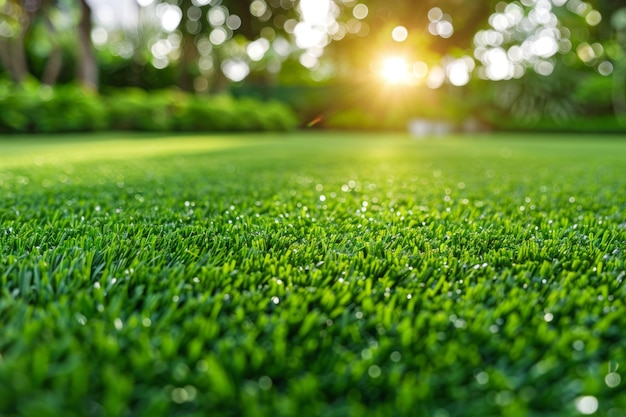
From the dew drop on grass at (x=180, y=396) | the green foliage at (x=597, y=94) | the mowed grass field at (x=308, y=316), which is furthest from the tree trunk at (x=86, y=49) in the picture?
the green foliage at (x=597, y=94)

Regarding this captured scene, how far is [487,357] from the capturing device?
29.5 inches

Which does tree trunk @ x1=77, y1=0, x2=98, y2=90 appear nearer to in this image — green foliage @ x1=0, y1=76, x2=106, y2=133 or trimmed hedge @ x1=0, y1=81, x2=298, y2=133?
trimmed hedge @ x1=0, y1=81, x2=298, y2=133

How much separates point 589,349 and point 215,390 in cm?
57

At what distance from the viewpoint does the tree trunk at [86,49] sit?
1506 centimetres

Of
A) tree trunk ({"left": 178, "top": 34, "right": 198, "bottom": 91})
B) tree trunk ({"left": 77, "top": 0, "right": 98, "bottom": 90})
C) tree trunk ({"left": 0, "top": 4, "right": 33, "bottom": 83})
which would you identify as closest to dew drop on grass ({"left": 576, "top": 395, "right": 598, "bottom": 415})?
tree trunk ({"left": 77, "top": 0, "right": 98, "bottom": 90})

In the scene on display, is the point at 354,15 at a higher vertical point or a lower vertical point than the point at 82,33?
higher

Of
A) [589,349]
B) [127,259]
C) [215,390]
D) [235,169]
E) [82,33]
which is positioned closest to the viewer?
[215,390]

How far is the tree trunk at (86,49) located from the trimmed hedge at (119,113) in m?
1.74

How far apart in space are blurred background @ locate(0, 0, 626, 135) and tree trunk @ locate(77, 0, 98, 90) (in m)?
0.04

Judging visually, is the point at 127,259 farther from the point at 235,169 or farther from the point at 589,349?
the point at 235,169

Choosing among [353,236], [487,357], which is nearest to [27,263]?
A: [353,236]

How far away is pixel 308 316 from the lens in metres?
0.82

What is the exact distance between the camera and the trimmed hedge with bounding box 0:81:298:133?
34.0 feet

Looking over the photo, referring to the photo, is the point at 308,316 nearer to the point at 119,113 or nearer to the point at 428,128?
the point at 119,113
